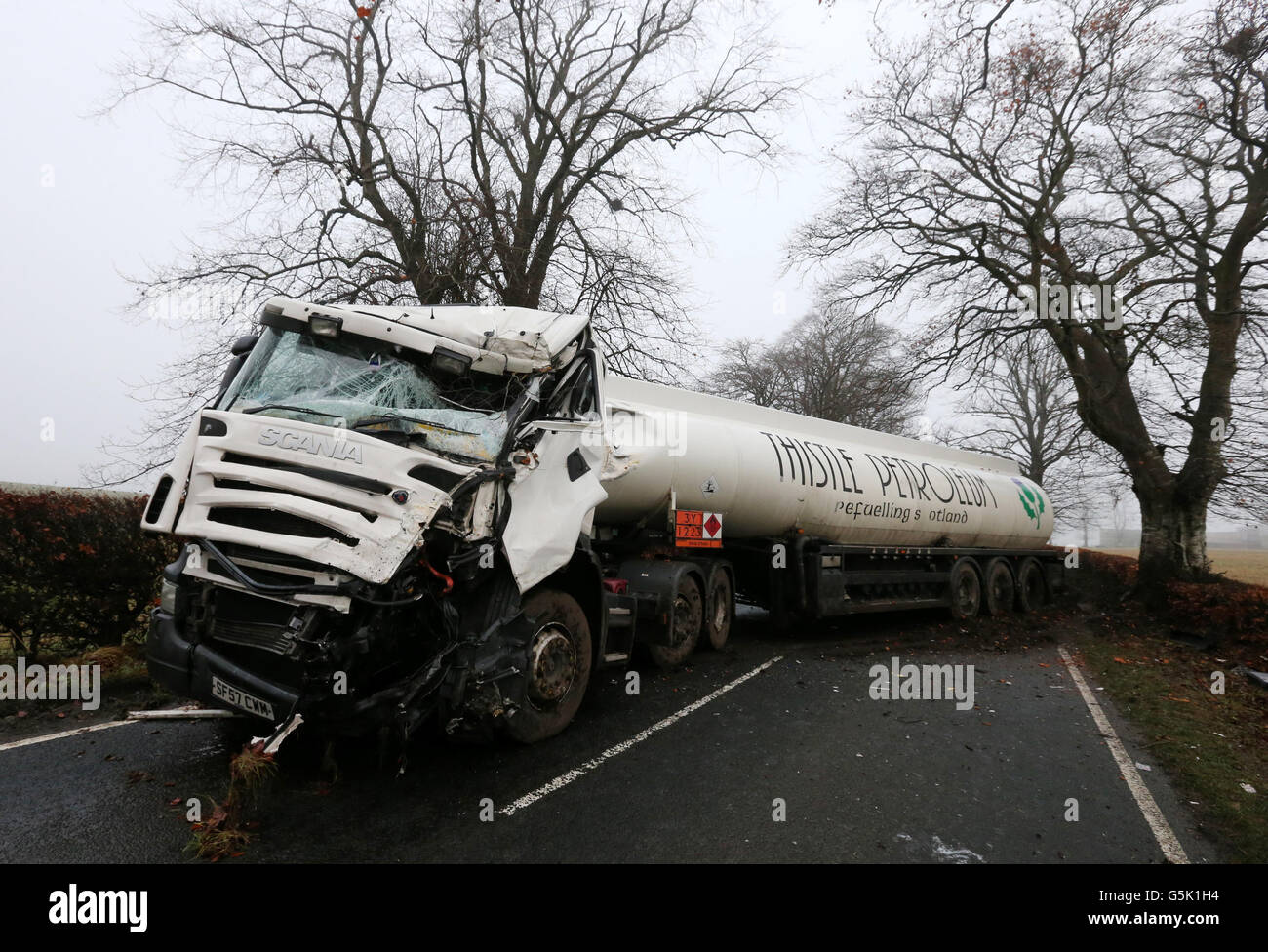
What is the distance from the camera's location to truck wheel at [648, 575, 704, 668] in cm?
796

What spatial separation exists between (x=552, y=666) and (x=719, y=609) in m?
4.41

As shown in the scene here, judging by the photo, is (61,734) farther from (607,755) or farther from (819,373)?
(819,373)

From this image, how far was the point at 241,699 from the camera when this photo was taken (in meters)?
3.81

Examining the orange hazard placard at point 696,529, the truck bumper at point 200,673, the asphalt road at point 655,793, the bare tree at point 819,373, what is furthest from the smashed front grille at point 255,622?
the bare tree at point 819,373

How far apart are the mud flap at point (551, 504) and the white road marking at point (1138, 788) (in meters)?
4.13

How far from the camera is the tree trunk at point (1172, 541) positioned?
1523cm

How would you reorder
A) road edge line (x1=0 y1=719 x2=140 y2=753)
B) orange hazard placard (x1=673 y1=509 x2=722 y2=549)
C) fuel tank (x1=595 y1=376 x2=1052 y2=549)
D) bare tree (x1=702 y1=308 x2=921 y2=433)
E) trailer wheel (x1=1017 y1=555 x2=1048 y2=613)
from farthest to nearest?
bare tree (x1=702 y1=308 x2=921 y2=433)
trailer wheel (x1=1017 y1=555 x2=1048 y2=613)
orange hazard placard (x1=673 y1=509 x2=722 y2=549)
fuel tank (x1=595 y1=376 x2=1052 y2=549)
road edge line (x1=0 y1=719 x2=140 y2=753)

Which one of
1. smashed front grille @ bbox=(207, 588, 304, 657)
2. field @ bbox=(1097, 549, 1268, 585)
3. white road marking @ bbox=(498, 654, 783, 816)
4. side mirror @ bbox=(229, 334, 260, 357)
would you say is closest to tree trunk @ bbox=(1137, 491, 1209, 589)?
field @ bbox=(1097, 549, 1268, 585)

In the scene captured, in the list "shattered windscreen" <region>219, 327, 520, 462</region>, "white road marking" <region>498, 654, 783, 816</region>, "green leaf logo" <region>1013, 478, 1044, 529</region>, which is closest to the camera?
"white road marking" <region>498, 654, 783, 816</region>

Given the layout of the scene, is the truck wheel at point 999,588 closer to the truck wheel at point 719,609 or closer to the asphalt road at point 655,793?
the truck wheel at point 719,609

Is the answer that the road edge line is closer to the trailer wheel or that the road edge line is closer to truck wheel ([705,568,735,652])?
truck wheel ([705,568,735,652])

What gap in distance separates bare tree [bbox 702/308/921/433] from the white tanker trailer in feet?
86.5
